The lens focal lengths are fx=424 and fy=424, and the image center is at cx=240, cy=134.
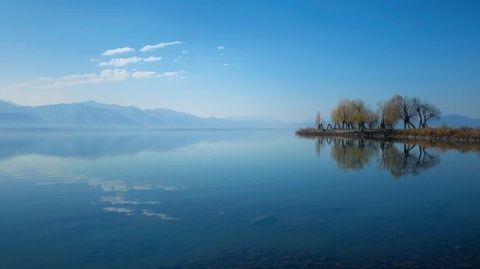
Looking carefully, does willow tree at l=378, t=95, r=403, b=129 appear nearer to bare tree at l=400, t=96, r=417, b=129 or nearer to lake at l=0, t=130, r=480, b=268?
bare tree at l=400, t=96, r=417, b=129

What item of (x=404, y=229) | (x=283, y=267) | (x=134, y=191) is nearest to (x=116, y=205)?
(x=134, y=191)

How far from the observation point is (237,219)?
18.3 meters

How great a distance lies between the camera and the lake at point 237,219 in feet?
43.2

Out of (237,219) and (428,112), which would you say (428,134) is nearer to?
(428,112)

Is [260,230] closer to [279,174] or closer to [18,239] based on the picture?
[18,239]

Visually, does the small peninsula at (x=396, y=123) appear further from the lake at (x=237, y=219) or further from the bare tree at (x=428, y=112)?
the lake at (x=237, y=219)

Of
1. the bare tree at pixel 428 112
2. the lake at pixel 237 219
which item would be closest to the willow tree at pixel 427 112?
the bare tree at pixel 428 112

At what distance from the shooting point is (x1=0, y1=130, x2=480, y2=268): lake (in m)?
13.2

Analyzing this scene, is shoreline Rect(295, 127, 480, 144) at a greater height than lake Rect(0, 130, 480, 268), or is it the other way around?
shoreline Rect(295, 127, 480, 144)

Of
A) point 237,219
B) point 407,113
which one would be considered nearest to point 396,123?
point 407,113

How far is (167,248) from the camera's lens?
46.2 feet

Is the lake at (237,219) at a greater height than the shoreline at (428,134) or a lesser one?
lesser

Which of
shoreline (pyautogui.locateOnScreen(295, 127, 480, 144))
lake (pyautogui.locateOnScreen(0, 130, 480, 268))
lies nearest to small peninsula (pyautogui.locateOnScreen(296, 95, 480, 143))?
shoreline (pyautogui.locateOnScreen(295, 127, 480, 144))

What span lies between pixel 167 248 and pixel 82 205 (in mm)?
8927
